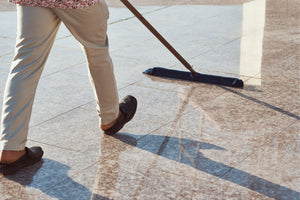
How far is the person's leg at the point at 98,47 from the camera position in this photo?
3.65 m

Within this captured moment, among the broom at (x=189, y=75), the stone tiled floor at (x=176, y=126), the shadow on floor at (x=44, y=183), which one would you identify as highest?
the broom at (x=189, y=75)

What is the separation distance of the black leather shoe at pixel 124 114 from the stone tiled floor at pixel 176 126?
7 centimetres

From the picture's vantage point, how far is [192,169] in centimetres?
364

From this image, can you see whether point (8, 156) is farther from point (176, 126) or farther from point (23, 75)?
point (176, 126)

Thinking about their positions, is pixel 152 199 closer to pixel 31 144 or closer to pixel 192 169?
pixel 192 169

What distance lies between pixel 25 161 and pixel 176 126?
1191 mm

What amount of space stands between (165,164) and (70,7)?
1.13 m

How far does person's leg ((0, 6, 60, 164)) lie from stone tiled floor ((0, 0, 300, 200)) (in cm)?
24

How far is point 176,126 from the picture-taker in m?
4.34

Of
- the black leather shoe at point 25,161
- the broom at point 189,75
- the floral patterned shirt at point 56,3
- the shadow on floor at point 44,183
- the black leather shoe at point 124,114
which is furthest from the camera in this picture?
the broom at point 189,75

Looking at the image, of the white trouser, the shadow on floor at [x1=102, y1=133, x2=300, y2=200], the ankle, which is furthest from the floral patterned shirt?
the shadow on floor at [x1=102, y1=133, x2=300, y2=200]

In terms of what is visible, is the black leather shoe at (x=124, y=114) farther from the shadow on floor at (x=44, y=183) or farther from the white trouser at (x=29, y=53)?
the white trouser at (x=29, y=53)

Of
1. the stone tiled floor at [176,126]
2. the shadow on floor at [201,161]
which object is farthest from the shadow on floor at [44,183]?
the shadow on floor at [201,161]

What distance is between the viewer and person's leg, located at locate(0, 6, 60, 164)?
3.51 meters
